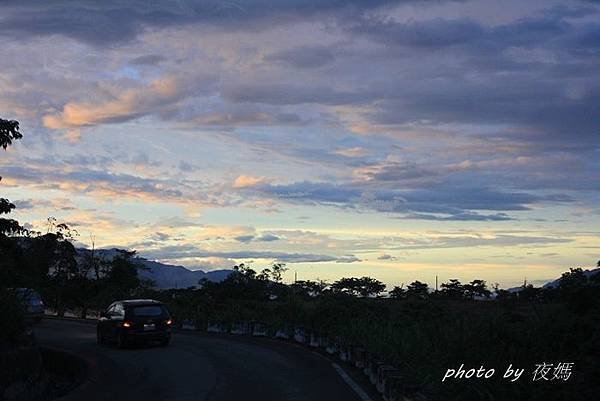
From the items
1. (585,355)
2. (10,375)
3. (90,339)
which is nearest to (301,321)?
(90,339)

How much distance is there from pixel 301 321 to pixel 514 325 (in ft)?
57.2

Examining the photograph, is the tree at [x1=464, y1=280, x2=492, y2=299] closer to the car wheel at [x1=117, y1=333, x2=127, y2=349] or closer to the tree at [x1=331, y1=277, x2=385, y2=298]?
the tree at [x1=331, y1=277, x2=385, y2=298]

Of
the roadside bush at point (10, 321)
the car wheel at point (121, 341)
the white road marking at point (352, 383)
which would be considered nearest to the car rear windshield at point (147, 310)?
the car wheel at point (121, 341)

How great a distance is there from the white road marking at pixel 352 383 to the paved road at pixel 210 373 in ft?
0.48

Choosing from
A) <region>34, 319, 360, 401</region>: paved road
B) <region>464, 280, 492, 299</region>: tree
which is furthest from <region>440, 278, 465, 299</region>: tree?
<region>34, 319, 360, 401</region>: paved road

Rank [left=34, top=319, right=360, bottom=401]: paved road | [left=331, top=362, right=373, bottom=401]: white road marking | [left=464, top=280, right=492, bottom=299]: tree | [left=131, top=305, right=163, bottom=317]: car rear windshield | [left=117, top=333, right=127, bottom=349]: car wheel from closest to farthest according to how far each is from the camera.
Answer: [left=331, top=362, right=373, bottom=401]: white road marking, [left=34, top=319, right=360, bottom=401]: paved road, [left=117, top=333, right=127, bottom=349]: car wheel, [left=131, top=305, right=163, bottom=317]: car rear windshield, [left=464, top=280, right=492, bottom=299]: tree

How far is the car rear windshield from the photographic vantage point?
27297 millimetres

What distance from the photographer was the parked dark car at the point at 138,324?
26922 mm

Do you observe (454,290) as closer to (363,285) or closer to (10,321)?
(363,285)

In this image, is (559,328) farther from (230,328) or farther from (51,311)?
(51,311)

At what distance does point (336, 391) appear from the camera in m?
15.7

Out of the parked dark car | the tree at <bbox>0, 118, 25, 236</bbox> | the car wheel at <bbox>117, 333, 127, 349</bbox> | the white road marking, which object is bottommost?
Answer: the white road marking

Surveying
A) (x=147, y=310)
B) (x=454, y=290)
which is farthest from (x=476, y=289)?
(x=147, y=310)

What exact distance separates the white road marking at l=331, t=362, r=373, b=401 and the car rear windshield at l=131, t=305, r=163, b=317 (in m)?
8.87
